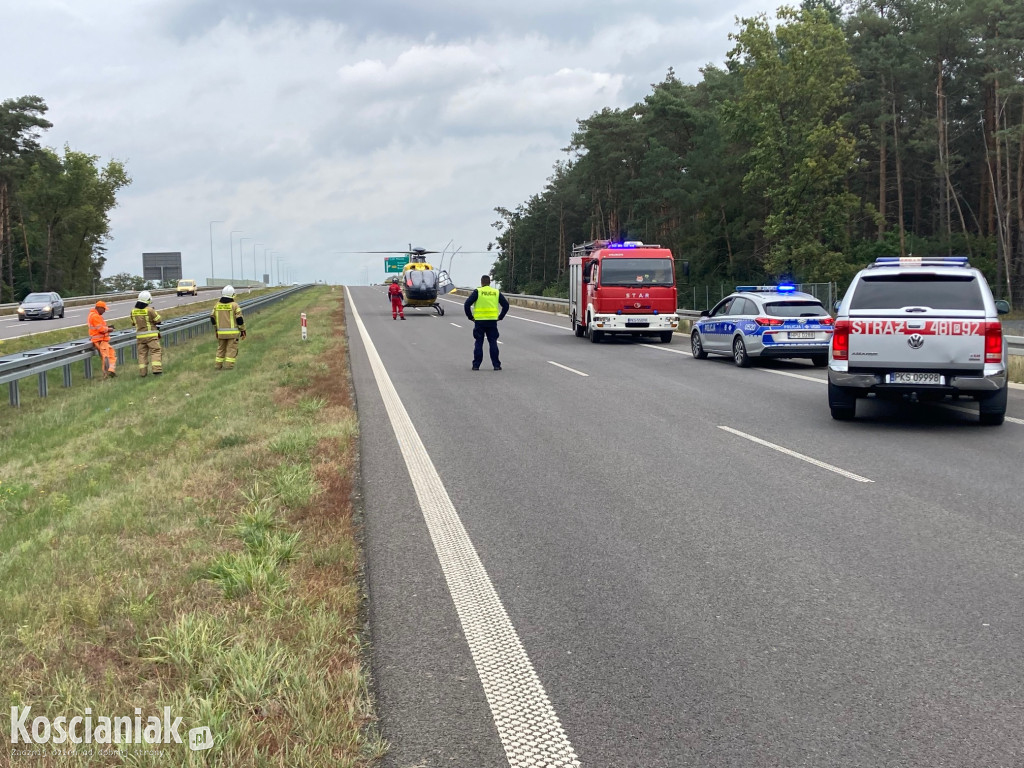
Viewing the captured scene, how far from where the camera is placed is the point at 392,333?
3117 cm

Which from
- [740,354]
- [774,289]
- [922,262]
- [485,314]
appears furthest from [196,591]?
[774,289]

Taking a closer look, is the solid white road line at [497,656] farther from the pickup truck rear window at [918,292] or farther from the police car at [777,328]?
the police car at [777,328]

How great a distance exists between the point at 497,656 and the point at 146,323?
53.8ft

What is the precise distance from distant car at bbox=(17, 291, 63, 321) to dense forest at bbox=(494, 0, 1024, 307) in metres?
35.4

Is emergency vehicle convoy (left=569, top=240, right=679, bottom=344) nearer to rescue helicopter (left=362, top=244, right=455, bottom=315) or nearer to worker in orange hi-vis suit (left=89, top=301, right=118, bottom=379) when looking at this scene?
worker in orange hi-vis suit (left=89, top=301, right=118, bottom=379)

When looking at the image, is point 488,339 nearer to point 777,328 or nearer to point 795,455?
point 777,328

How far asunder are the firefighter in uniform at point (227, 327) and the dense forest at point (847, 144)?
35.0 meters

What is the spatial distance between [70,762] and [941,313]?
33.0 ft

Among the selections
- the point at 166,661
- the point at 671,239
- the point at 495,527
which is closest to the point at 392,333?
the point at 495,527

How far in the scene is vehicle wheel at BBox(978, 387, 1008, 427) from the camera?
10812 millimetres

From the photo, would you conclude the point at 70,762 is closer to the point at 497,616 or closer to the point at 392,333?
the point at 497,616

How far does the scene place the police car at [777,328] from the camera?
61.0ft

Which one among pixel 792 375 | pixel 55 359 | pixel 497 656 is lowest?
pixel 497 656

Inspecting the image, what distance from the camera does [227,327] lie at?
1875cm
